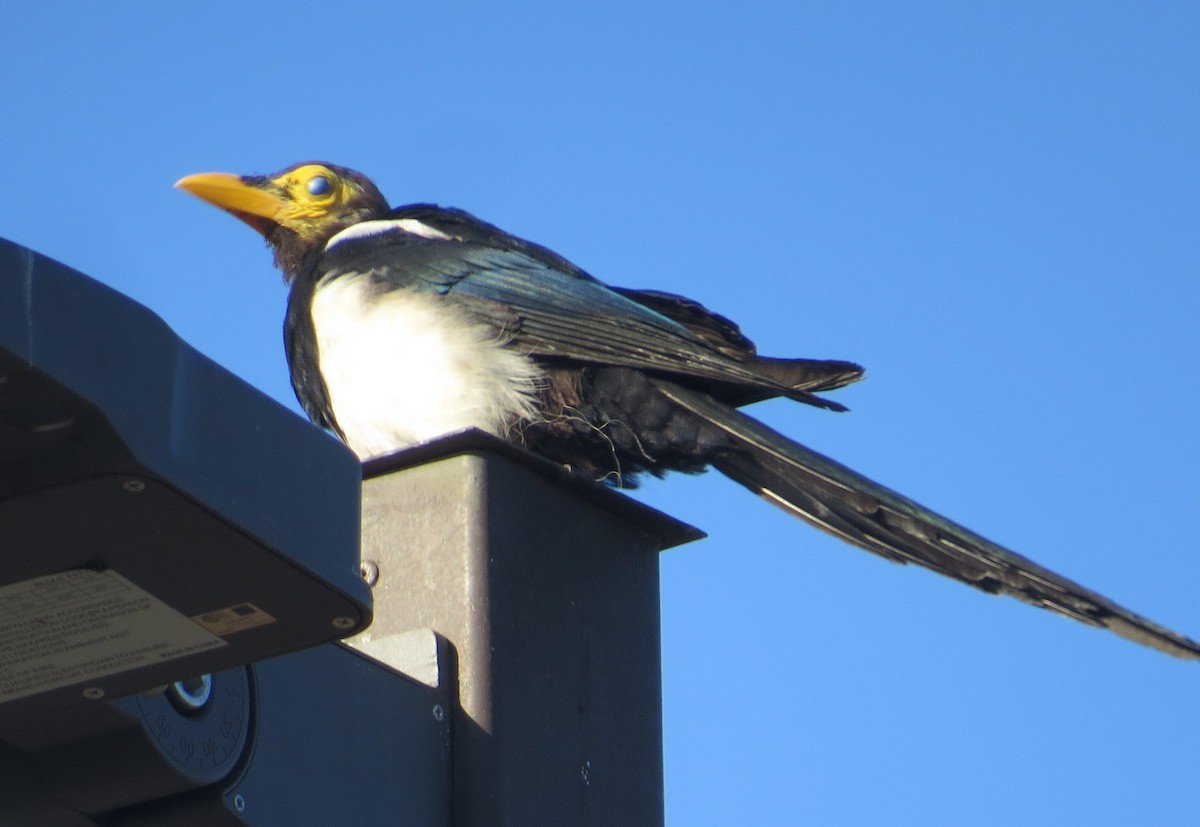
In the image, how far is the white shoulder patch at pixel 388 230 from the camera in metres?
6.39

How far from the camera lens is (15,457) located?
1586mm

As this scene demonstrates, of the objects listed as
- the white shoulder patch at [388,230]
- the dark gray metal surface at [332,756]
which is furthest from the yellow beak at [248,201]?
the dark gray metal surface at [332,756]

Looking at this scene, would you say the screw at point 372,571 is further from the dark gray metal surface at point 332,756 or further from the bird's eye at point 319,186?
the bird's eye at point 319,186

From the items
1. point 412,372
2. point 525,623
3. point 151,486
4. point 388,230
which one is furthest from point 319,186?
point 151,486

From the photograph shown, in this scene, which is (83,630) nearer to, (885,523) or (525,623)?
(525,623)

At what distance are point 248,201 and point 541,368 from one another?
6.19 ft

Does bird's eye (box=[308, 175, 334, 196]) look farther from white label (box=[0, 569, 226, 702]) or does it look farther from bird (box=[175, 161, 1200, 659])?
white label (box=[0, 569, 226, 702])

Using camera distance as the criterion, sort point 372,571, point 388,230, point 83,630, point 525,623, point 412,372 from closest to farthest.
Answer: point 83,630, point 525,623, point 372,571, point 412,372, point 388,230

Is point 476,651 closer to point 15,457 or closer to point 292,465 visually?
point 292,465

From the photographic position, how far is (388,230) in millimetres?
6430

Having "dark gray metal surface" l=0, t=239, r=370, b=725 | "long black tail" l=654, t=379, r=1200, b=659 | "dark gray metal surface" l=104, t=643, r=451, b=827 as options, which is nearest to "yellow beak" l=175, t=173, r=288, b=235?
"long black tail" l=654, t=379, r=1200, b=659

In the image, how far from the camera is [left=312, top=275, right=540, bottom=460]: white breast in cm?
557

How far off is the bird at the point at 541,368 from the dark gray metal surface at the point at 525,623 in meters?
1.74

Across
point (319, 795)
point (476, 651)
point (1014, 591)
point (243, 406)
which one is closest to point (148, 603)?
point (243, 406)
